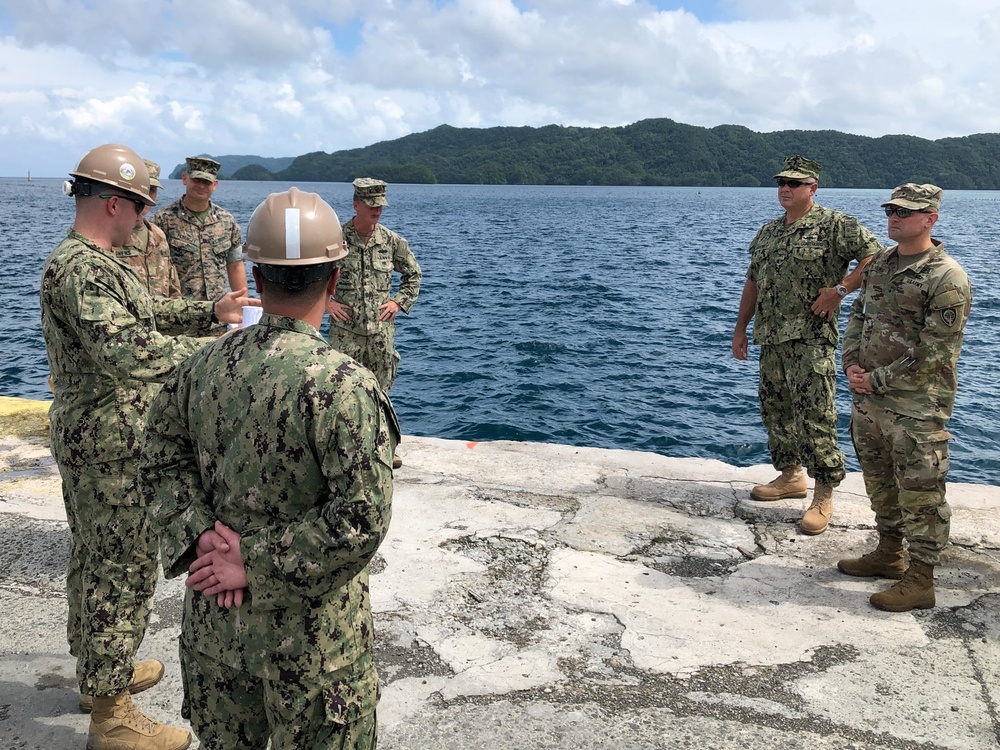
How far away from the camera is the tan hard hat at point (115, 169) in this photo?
10.3 feet

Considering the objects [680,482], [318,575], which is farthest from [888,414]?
[318,575]

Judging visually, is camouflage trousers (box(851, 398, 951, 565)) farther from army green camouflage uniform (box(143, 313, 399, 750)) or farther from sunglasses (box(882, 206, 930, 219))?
army green camouflage uniform (box(143, 313, 399, 750))

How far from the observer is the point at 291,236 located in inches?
83.6

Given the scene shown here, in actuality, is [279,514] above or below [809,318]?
below

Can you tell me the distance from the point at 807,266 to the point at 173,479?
4.70 meters

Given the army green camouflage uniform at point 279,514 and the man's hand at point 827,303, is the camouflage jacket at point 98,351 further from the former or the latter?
the man's hand at point 827,303

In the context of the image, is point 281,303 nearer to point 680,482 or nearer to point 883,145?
point 680,482

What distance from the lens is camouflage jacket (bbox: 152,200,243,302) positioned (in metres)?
6.16

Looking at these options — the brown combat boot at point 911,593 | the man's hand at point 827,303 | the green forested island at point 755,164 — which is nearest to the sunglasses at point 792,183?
the man's hand at point 827,303

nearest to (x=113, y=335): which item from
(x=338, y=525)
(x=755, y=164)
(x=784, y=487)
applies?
(x=338, y=525)

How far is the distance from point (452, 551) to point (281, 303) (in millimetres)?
3040

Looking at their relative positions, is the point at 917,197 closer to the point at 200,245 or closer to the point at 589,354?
the point at 200,245

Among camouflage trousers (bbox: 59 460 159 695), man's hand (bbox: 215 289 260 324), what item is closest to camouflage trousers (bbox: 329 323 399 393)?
man's hand (bbox: 215 289 260 324)

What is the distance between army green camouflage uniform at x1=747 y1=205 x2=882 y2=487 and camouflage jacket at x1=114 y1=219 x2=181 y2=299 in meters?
4.20
